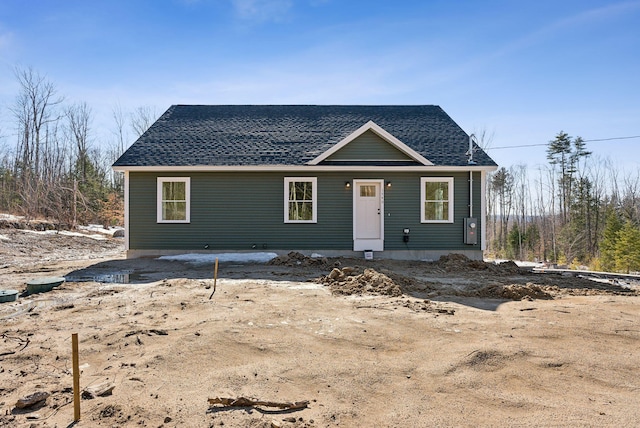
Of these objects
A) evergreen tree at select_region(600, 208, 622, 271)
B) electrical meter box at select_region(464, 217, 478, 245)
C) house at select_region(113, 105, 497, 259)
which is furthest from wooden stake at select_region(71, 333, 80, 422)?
evergreen tree at select_region(600, 208, 622, 271)

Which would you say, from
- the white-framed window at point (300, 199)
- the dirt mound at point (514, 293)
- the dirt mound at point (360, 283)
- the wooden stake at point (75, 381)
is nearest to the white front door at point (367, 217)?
the white-framed window at point (300, 199)

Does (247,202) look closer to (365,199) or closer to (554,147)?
(365,199)

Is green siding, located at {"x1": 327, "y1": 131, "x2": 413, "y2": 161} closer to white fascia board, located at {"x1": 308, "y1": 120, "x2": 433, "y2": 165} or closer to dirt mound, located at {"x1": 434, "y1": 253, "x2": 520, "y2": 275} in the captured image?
white fascia board, located at {"x1": 308, "y1": 120, "x2": 433, "y2": 165}

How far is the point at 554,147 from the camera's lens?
35344 mm

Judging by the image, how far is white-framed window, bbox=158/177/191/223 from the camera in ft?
39.9

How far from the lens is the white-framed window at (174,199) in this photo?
1217 centimetres

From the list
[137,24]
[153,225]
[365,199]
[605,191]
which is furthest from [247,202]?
[605,191]

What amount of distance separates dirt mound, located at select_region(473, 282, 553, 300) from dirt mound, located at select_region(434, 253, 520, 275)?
2.63m

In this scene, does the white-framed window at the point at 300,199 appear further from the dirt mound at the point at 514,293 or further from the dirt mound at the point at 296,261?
the dirt mound at the point at 514,293

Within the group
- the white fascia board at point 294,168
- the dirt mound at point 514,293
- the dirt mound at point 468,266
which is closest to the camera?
the dirt mound at point 514,293

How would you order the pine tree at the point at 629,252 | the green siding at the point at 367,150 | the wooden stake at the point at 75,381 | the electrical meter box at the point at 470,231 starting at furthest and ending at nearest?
the pine tree at the point at 629,252 → the green siding at the point at 367,150 → the electrical meter box at the point at 470,231 → the wooden stake at the point at 75,381

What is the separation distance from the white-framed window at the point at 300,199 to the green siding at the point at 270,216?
0.15 m

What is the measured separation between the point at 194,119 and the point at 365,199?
25.3ft

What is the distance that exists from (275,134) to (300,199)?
120 inches
